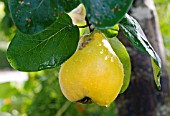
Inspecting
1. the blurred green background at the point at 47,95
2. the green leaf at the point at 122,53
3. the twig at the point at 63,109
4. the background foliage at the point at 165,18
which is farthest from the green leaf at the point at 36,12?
the background foliage at the point at 165,18

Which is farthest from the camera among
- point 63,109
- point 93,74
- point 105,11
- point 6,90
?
point 6,90

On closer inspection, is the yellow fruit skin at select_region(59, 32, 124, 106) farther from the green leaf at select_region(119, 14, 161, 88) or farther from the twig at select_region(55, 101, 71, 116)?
the twig at select_region(55, 101, 71, 116)

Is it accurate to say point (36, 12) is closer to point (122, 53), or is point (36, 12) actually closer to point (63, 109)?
point (122, 53)

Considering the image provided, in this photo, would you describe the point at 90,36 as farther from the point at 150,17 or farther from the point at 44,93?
the point at 44,93

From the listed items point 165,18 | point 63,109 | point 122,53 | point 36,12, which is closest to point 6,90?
point 63,109

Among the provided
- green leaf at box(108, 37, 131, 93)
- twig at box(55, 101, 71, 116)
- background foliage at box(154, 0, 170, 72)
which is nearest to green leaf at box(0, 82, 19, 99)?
twig at box(55, 101, 71, 116)

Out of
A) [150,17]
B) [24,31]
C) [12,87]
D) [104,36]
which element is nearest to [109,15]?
[24,31]
